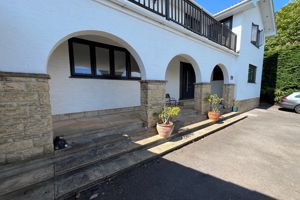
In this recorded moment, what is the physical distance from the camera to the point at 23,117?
2.47 m

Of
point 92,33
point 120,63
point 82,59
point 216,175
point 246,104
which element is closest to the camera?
point 216,175

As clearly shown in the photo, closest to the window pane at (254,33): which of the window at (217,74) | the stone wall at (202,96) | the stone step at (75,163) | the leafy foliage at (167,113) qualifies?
the window at (217,74)

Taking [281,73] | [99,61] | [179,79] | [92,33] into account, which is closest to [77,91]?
[99,61]

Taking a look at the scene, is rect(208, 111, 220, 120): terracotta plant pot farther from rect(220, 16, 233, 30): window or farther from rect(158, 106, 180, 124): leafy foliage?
rect(220, 16, 233, 30): window

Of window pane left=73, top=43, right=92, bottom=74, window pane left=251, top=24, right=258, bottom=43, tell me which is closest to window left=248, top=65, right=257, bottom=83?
window pane left=251, top=24, right=258, bottom=43

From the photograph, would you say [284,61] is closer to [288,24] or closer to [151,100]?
[288,24]

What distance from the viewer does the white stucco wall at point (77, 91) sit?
436 centimetres

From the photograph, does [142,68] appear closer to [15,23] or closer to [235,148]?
[15,23]

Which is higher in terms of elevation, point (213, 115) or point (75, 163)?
point (213, 115)

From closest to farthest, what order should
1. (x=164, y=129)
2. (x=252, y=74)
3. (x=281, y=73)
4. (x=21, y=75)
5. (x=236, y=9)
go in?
(x=21, y=75), (x=164, y=129), (x=236, y=9), (x=252, y=74), (x=281, y=73)

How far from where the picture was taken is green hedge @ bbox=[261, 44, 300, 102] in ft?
36.4

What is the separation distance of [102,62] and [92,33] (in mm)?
2120

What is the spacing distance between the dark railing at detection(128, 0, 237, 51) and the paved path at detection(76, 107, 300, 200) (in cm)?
431

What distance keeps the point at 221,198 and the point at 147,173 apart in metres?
1.34
